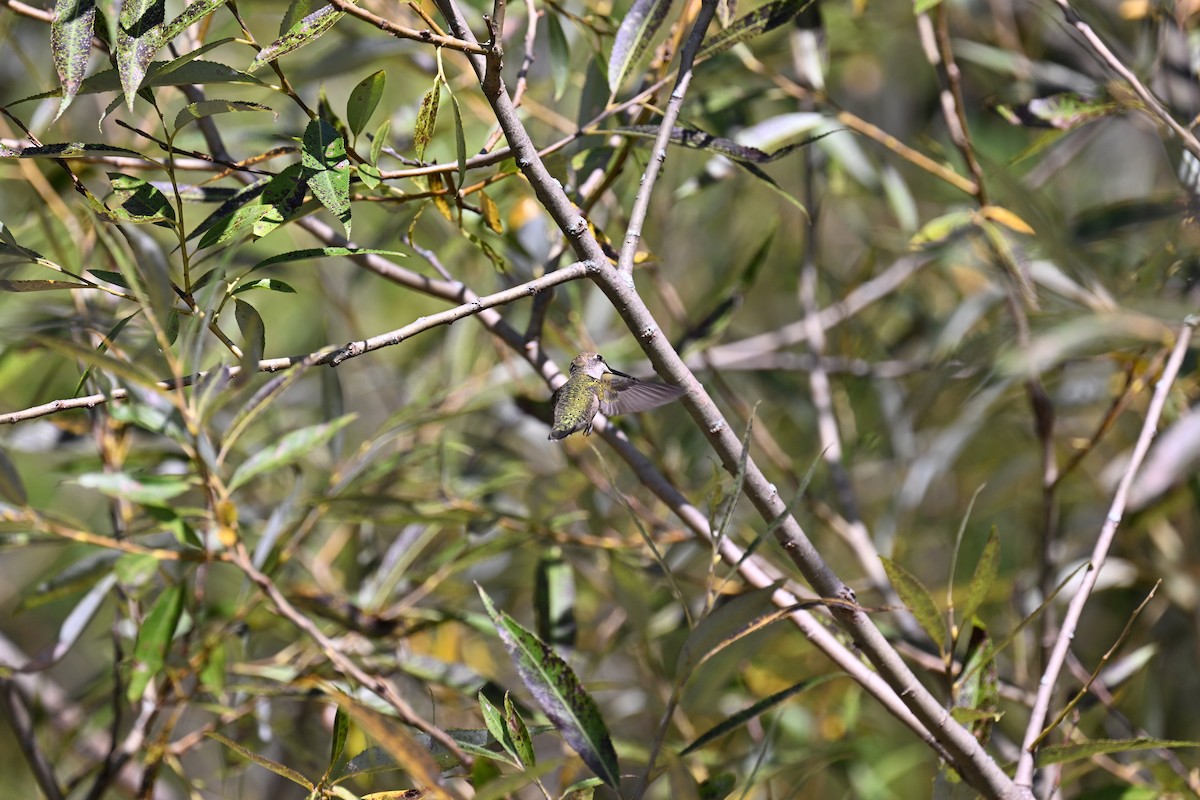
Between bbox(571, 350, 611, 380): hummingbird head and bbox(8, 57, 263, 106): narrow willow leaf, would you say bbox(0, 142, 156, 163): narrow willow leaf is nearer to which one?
bbox(8, 57, 263, 106): narrow willow leaf

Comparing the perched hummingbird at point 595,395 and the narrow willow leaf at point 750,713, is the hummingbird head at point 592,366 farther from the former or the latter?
the narrow willow leaf at point 750,713

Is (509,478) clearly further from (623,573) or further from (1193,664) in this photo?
(1193,664)

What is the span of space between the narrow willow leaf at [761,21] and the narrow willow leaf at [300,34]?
8.7 inches

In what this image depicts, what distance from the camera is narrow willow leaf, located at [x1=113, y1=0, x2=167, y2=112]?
0.44 meters

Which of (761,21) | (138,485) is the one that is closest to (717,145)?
(761,21)

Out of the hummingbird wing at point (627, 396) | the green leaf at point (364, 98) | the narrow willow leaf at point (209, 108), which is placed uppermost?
the green leaf at point (364, 98)

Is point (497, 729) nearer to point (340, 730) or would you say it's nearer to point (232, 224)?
point (340, 730)

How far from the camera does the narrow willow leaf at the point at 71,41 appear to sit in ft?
1.50

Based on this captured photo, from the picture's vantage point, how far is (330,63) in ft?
2.87

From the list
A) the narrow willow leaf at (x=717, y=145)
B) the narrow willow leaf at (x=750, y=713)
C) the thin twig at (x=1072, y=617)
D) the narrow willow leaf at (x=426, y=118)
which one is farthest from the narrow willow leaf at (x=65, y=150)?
the thin twig at (x=1072, y=617)

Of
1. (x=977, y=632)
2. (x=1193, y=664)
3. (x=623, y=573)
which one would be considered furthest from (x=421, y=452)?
(x=1193, y=664)

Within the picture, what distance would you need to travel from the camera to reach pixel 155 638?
0.66 meters

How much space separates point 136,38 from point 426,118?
13cm

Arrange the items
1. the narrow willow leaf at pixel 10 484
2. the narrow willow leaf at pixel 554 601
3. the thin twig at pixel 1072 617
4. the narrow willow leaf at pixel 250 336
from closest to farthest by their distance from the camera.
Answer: the narrow willow leaf at pixel 250 336
the thin twig at pixel 1072 617
the narrow willow leaf at pixel 10 484
the narrow willow leaf at pixel 554 601
